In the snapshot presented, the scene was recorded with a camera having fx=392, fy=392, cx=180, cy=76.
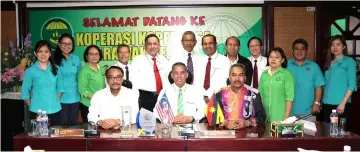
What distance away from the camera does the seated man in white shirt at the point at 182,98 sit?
3900 millimetres

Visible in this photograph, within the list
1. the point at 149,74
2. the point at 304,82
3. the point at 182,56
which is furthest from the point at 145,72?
the point at 304,82

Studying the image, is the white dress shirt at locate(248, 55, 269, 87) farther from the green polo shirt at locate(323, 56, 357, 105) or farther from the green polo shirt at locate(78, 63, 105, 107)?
the green polo shirt at locate(78, 63, 105, 107)

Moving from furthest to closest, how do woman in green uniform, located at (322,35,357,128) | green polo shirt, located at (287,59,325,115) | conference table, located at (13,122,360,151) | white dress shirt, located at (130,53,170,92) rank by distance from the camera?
white dress shirt, located at (130,53,170,92), green polo shirt, located at (287,59,325,115), woman in green uniform, located at (322,35,357,128), conference table, located at (13,122,360,151)

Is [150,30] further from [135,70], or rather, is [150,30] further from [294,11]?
[294,11]

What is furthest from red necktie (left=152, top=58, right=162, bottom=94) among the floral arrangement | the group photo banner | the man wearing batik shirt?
the floral arrangement

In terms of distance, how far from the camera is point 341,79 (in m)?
4.34

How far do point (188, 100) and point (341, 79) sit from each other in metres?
A: 1.76

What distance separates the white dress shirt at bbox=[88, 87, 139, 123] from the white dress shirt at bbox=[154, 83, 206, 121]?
0.35m

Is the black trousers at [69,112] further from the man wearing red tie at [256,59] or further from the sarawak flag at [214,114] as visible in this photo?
the man wearing red tie at [256,59]

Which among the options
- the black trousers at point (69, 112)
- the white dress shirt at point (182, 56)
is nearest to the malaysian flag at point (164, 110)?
the white dress shirt at point (182, 56)

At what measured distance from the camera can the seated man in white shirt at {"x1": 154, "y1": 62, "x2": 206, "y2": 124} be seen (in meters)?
3.90

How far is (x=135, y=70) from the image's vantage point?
192 inches

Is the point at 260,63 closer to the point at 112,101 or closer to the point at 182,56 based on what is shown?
the point at 182,56

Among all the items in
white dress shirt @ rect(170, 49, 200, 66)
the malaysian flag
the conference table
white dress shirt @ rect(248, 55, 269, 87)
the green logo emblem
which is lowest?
the conference table
